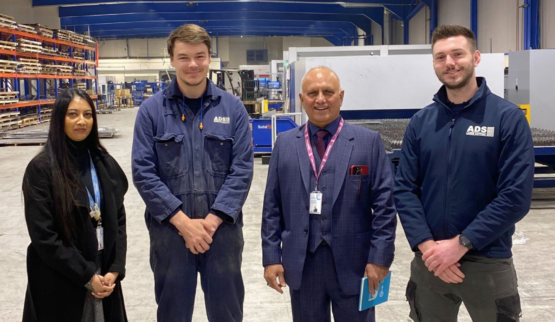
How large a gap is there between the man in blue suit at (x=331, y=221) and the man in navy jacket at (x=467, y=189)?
141 millimetres

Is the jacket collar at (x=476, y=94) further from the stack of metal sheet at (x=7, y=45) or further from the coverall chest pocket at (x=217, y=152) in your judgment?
the stack of metal sheet at (x=7, y=45)

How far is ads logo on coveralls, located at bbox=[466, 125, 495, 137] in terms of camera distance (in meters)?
1.92

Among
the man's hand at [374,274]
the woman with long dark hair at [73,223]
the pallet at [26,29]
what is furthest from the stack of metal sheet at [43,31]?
the man's hand at [374,274]

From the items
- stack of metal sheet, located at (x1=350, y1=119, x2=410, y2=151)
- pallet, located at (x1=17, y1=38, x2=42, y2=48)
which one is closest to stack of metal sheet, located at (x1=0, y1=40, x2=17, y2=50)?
pallet, located at (x1=17, y1=38, x2=42, y2=48)

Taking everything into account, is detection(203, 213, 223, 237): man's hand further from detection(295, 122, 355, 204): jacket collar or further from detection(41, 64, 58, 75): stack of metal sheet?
detection(41, 64, 58, 75): stack of metal sheet

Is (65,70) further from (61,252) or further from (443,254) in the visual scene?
(443,254)

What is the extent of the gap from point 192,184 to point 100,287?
0.58m

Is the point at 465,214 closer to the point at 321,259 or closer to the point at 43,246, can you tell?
the point at 321,259

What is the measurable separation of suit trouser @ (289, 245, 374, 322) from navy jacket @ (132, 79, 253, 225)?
0.43 meters

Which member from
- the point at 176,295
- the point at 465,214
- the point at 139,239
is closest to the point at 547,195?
the point at 139,239

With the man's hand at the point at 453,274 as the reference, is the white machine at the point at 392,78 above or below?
above

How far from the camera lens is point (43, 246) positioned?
80.8 inches

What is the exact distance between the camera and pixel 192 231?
2195mm

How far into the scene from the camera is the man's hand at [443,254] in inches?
76.5
